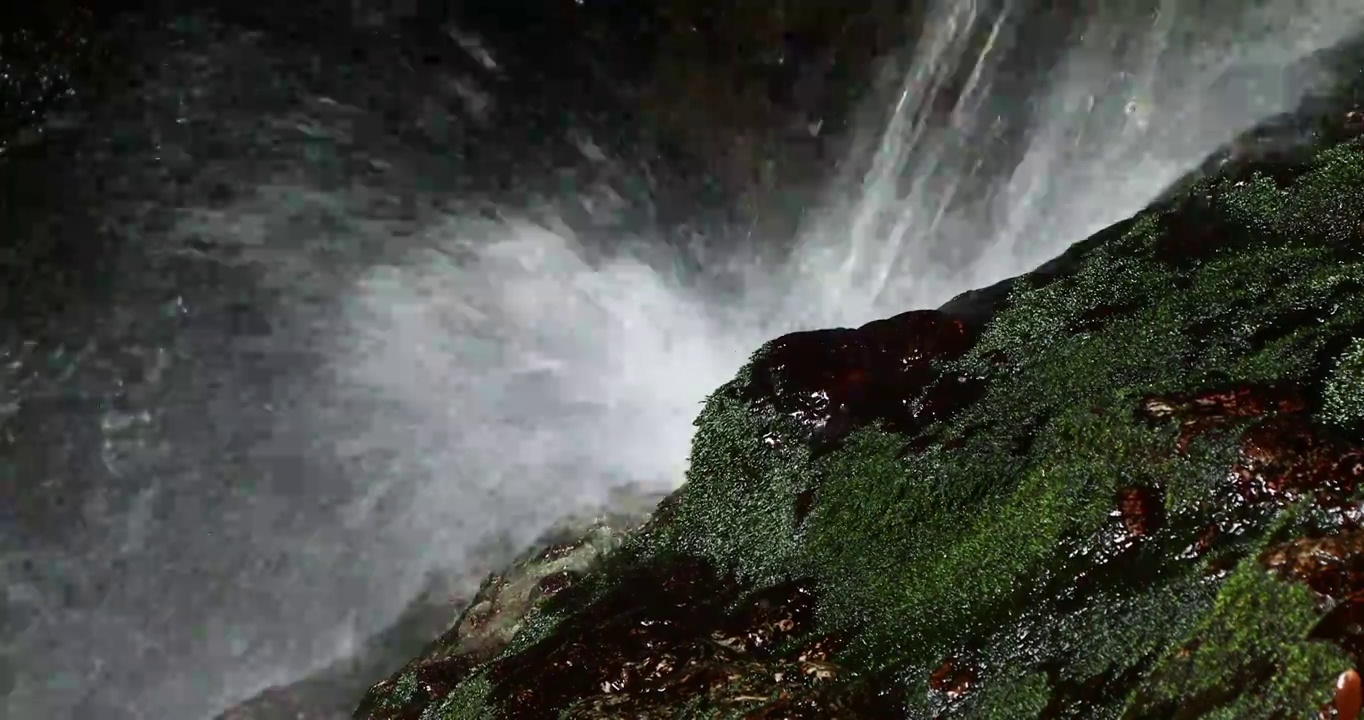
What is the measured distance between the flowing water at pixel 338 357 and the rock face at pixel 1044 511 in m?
4.38

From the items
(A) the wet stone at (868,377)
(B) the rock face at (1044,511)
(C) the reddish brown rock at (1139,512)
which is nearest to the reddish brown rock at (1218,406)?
(B) the rock face at (1044,511)

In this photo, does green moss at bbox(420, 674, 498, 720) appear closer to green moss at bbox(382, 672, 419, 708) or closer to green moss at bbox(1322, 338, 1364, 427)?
green moss at bbox(382, 672, 419, 708)

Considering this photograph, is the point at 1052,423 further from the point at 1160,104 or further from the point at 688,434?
the point at 688,434

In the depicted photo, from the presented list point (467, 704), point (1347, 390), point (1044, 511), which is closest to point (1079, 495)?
point (1044, 511)

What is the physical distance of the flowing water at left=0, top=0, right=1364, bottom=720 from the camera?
998cm

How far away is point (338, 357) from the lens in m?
12.8

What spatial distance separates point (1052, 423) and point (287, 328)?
453 inches

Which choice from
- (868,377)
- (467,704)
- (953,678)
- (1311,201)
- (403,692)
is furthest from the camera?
(403,692)

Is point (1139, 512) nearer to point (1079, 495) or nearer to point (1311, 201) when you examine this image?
point (1079, 495)

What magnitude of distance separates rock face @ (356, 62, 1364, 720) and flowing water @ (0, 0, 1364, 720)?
438cm

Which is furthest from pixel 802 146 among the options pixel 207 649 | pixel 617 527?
pixel 207 649

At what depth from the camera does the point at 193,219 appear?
11.2 meters

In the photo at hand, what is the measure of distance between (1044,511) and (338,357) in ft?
37.5

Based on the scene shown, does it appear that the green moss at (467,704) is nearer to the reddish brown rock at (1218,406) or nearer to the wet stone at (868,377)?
the wet stone at (868,377)
